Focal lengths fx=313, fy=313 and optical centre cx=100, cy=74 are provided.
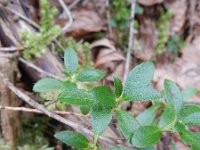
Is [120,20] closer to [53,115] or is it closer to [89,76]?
[89,76]

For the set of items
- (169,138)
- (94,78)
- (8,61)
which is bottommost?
(169,138)

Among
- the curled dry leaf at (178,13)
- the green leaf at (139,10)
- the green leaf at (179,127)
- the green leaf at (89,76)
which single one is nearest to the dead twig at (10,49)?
the green leaf at (89,76)

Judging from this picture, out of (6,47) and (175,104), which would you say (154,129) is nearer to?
(175,104)

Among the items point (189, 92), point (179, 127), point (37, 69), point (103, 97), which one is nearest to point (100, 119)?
point (103, 97)

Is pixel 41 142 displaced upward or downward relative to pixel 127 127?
downward

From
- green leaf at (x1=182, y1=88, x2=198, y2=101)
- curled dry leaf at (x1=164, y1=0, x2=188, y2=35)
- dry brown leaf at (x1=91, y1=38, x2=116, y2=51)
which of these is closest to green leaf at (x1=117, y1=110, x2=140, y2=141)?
green leaf at (x1=182, y1=88, x2=198, y2=101)

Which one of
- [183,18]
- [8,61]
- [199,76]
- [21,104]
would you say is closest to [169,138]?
[199,76]

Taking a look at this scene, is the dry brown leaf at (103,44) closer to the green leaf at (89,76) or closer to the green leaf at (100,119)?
the green leaf at (89,76)
